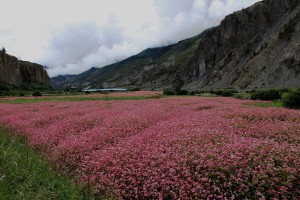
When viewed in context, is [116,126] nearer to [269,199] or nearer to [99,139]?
[99,139]

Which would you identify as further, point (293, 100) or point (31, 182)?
point (293, 100)

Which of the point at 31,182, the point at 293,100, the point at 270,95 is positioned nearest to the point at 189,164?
the point at 31,182

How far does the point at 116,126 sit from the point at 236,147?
7.63 m

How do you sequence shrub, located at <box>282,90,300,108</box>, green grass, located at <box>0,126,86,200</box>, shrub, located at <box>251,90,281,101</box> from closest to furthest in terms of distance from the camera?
green grass, located at <box>0,126,86,200</box>, shrub, located at <box>282,90,300,108</box>, shrub, located at <box>251,90,281,101</box>

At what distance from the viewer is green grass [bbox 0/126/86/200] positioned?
6.99 meters

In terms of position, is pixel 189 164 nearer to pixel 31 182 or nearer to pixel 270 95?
pixel 31 182

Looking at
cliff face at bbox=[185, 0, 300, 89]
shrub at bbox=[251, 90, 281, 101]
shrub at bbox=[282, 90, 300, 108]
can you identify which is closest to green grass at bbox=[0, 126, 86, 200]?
shrub at bbox=[282, 90, 300, 108]

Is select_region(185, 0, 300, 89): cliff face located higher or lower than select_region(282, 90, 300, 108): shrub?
higher

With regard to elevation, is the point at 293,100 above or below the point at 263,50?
below

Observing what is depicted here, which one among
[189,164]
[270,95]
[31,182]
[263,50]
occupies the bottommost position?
[270,95]

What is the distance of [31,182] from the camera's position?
782 centimetres

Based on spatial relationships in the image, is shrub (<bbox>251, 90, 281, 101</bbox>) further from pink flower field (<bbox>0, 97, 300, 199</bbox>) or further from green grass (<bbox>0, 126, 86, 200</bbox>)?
green grass (<bbox>0, 126, 86, 200</bbox>)

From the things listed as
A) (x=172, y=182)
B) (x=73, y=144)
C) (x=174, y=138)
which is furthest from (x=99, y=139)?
(x=172, y=182)

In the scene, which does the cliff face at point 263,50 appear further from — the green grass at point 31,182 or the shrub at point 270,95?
the green grass at point 31,182
